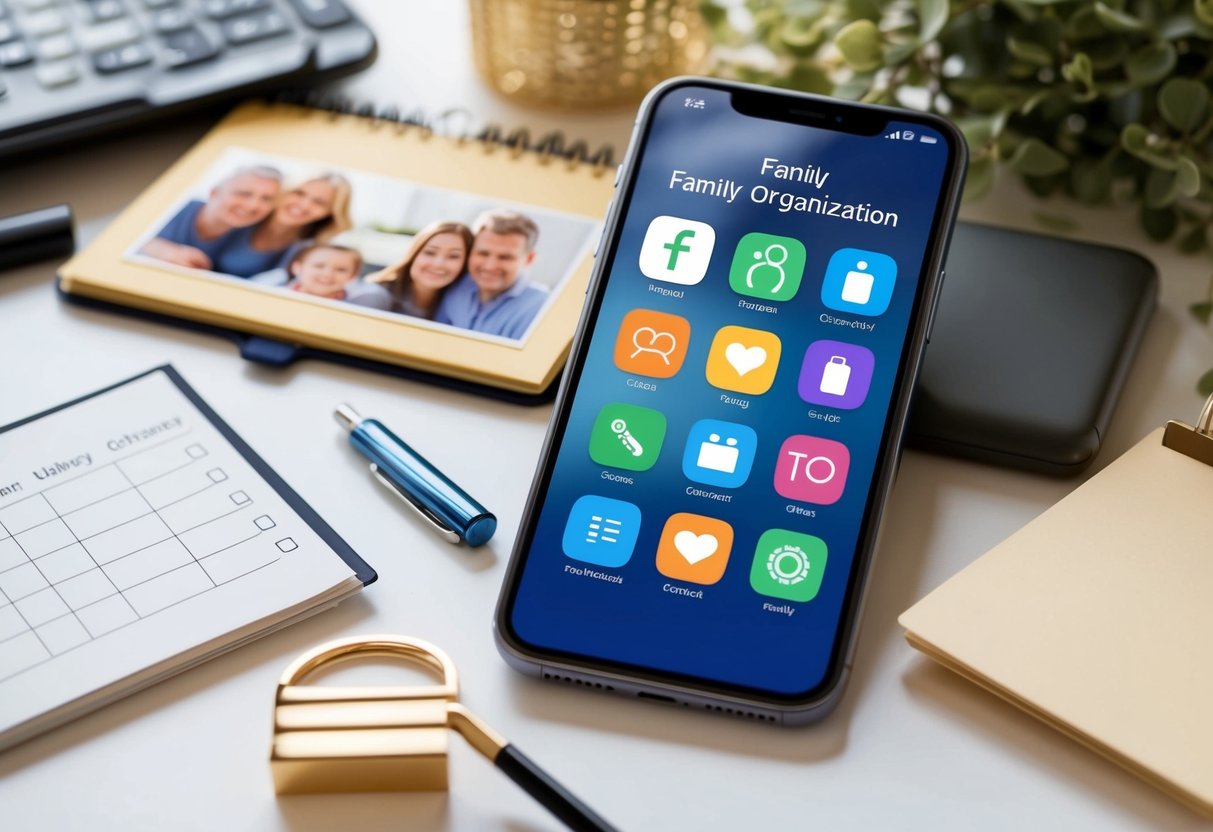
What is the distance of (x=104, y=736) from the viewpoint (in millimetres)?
474

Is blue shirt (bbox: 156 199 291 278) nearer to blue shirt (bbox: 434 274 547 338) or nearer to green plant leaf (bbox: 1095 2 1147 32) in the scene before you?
blue shirt (bbox: 434 274 547 338)

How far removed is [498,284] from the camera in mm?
670

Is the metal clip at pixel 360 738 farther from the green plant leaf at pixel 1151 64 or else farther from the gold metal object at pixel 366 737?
the green plant leaf at pixel 1151 64

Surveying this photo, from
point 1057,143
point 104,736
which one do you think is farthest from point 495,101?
point 104,736

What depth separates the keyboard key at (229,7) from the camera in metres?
0.81

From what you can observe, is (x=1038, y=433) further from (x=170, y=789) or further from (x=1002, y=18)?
(x=170, y=789)

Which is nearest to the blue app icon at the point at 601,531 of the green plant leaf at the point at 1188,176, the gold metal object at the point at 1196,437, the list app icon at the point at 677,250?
the list app icon at the point at 677,250

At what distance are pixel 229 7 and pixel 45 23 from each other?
0.38 ft

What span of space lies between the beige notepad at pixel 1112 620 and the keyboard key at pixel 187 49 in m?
0.57

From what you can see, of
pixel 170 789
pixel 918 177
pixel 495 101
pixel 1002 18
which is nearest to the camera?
pixel 170 789

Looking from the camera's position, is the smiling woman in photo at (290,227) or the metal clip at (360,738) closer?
the metal clip at (360,738)

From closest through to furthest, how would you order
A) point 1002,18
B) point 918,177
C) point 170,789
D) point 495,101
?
point 170,789, point 918,177, point 1002,18, point 495,101

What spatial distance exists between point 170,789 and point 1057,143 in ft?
1.99

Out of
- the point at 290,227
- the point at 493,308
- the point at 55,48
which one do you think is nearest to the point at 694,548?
the point at 493,308
